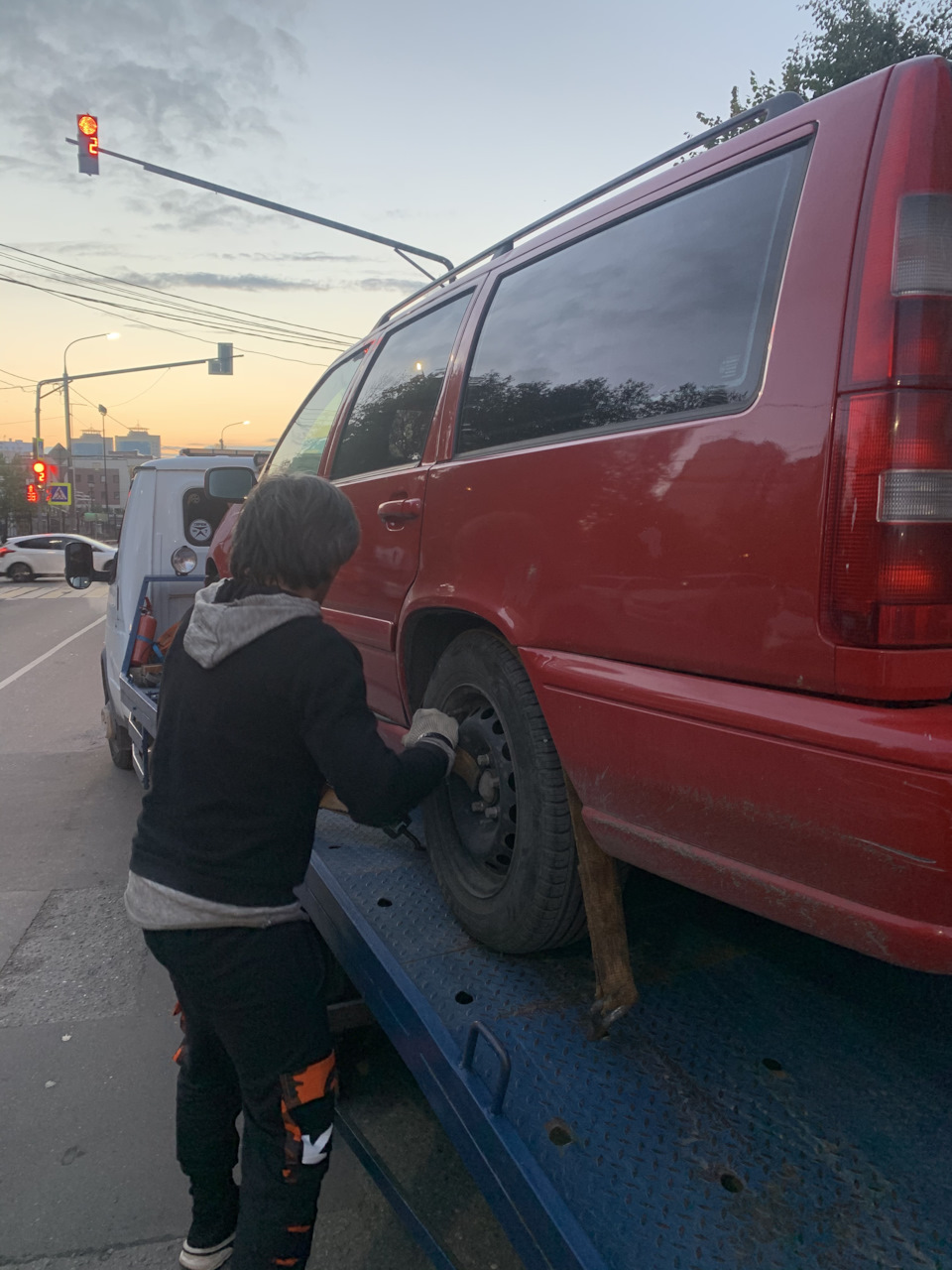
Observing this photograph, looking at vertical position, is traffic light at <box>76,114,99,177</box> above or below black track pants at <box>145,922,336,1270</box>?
above

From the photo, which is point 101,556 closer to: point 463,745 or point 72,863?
point 72,863

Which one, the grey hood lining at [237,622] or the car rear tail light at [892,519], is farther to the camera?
the grey hood lining at [237,622]

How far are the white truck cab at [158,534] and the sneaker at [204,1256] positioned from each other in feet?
15.3

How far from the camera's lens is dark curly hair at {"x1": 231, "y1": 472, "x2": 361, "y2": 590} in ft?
6.62

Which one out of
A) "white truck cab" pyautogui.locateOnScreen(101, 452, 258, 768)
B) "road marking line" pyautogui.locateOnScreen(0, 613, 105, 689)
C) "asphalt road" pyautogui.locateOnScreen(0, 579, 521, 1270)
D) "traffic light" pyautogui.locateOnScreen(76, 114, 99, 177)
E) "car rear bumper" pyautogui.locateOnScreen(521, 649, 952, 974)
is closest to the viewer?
"car rear bumper" pyautogui.locateOnScreen(521, 649, 952, 974)

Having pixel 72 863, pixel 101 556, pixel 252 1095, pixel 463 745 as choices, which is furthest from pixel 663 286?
pixel 101 556

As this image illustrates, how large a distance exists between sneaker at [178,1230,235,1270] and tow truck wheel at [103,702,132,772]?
498 centimetres

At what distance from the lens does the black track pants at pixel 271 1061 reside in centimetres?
194

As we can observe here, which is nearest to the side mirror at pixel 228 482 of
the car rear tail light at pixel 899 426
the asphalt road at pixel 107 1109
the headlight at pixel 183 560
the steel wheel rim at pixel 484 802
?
the asphalt road at pixel 107 1109

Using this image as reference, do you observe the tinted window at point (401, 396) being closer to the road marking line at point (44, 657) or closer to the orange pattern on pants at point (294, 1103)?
the orange pattern on pants at point (294, 1103)

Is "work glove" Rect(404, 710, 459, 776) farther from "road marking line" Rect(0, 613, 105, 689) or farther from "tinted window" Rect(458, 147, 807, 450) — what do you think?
"road marking line" Rect(0, 613, 105, 689)

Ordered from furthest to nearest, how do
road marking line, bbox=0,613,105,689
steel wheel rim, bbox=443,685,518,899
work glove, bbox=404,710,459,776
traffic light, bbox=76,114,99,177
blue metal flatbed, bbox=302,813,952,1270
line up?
traffic light, bbox=76,114,99,177 → road marking line, bbox=0,613,105,689 → steel wheel rim, bbox=443,685,518,899 → work glove, bbox=404,710,459,776 → blue metal flatbed, bbox=302,813,952,1270

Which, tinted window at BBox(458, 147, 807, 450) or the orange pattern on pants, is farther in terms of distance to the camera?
the orange pattern on pants

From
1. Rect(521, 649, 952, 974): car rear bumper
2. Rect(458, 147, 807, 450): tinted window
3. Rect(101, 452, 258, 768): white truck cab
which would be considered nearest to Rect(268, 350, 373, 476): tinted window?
Rect(458, 147, 807, 450): tinted window
